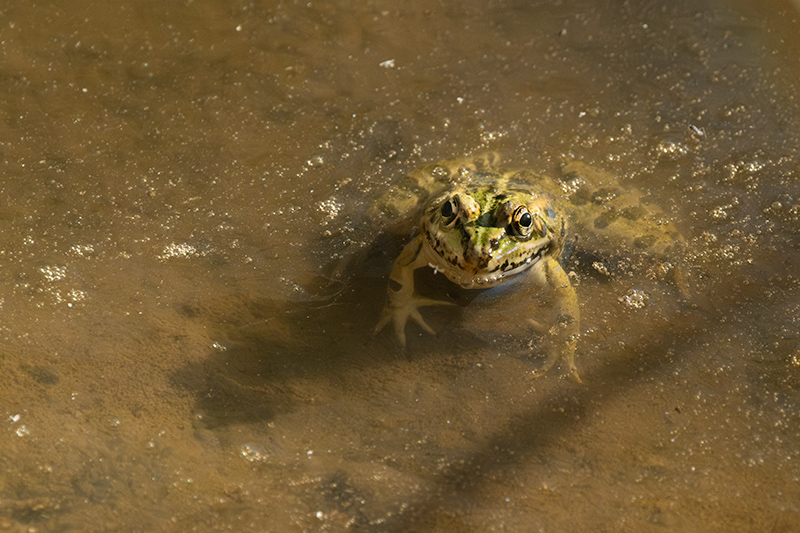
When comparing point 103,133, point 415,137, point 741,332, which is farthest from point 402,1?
point 741,332

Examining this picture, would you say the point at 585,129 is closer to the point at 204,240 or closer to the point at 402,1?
the point at 402,1

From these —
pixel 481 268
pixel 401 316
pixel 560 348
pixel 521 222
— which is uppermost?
pixel 521 222

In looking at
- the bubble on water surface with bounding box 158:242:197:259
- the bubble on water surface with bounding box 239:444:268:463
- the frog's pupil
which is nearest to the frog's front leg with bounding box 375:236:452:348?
the frog's pupil

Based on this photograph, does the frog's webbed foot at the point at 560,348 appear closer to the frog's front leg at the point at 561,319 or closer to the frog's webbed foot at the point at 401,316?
the frog's front leg at the point at 561,319

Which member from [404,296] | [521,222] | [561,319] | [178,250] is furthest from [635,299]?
[178,250]

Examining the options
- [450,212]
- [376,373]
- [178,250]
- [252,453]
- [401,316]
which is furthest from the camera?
[178,250]

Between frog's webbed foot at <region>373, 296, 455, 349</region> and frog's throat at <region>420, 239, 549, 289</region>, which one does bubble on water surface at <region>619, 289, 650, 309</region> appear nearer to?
frog's throat at <region>420, 239, 549, 289</region>

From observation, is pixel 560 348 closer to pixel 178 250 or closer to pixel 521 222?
pixel 521 222
